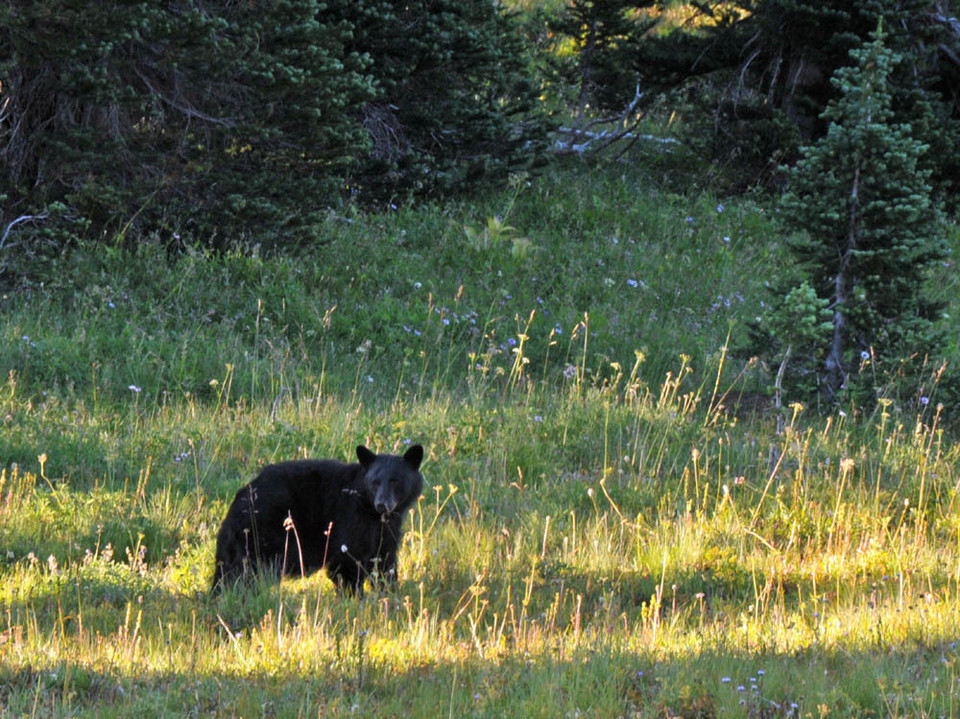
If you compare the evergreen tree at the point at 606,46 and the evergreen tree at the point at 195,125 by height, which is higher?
the evergreen tree at the point at 606,46

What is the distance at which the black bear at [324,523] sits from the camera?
520 centimetres

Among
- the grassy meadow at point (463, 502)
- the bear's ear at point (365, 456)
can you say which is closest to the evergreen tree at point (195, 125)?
the grassy meadow at point (463, 502)

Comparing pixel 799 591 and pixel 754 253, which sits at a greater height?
pixel 754 253

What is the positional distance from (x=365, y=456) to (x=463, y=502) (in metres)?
1.88

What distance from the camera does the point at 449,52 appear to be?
13.8 m

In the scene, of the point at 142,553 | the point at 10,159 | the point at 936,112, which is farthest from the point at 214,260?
the point at 936,112

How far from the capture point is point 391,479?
5109 mm

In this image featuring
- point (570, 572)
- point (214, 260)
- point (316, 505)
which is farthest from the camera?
point (214, 260)

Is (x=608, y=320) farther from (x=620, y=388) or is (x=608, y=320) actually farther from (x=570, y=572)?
(x=570, y=572)

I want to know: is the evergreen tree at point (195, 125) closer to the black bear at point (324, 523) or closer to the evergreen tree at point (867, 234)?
the evergreen tree at point (867, 234)

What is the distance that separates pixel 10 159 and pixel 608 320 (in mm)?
6608

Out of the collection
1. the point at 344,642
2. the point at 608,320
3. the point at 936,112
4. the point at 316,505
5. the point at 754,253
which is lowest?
the point at 344,642

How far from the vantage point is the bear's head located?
500 cm

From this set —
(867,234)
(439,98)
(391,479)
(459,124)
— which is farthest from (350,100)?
(391,479)
